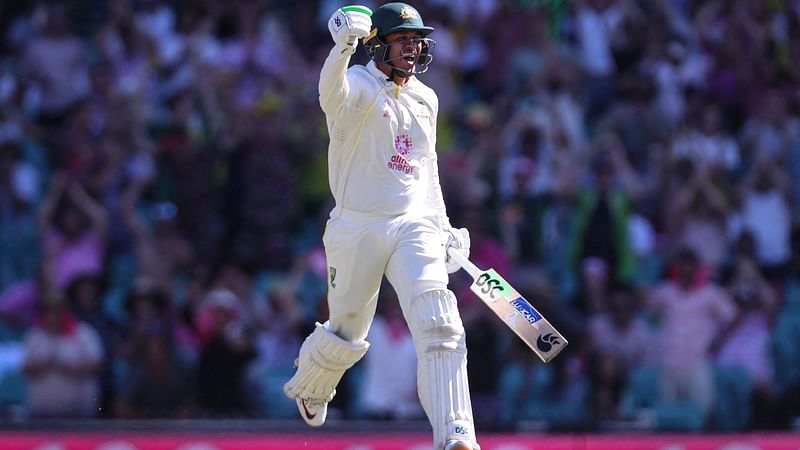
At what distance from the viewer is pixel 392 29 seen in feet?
24.2

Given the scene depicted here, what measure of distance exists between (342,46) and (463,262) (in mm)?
1173

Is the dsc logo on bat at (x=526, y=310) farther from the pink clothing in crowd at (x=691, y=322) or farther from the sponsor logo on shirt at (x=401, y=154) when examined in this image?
the pink clothing in crowd at (x=691, y=322)

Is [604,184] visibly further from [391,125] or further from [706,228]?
[391,125]

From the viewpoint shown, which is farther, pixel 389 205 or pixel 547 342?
pixel 389 205

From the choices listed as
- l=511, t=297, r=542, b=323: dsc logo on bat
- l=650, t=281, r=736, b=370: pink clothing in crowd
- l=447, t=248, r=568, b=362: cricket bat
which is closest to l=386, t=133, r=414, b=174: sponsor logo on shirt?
l=447, t=248, r=568, b=362: cricket bat

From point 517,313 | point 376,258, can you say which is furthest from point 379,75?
point 517,313

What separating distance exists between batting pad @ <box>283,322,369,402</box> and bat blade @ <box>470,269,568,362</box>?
0.71 metres

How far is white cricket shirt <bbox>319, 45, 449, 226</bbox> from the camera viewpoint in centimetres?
736

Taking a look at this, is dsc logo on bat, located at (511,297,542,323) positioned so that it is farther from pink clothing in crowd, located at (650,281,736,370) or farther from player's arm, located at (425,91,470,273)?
pink clothing in crowd, located at (650,281,736,370)

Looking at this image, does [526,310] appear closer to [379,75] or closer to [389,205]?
[389,205]

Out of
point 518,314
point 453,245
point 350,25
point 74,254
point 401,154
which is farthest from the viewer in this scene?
point 74,254

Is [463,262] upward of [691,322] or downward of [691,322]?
upward

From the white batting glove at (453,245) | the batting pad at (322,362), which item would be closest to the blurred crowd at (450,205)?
the batting pad at (322,362)

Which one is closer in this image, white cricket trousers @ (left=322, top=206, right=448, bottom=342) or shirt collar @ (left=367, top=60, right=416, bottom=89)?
white cricket trousers @ (left=322, top=206, right=448, bottom=342)
